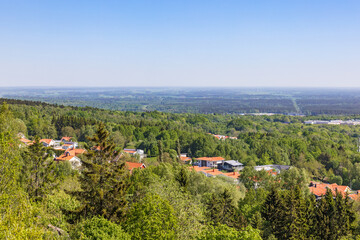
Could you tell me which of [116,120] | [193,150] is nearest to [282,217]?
[193,150]

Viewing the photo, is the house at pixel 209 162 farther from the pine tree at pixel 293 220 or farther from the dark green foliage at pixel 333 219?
the pine tree at pixel 293 220

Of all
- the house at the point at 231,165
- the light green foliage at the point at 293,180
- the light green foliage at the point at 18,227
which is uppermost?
the light green foliage at the point at 18,227

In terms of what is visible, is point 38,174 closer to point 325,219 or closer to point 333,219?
point 325,219

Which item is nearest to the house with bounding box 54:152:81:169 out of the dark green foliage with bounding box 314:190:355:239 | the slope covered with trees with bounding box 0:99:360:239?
the slope covered with trees with bounding box 0:99:360:239

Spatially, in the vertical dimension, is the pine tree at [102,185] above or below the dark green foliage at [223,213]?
above

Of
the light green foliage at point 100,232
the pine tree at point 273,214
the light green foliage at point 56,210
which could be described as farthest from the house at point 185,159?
the light green foliage at point 100,232

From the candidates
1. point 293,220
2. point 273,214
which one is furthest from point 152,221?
point 293,220
